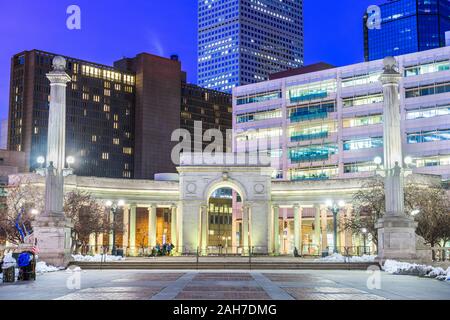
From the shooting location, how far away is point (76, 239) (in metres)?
74.6

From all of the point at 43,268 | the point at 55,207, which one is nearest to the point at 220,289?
the point at 43,268

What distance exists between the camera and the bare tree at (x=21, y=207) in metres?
73.9

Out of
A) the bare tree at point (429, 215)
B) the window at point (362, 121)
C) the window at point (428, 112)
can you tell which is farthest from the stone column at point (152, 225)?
the window at point (428, 112)

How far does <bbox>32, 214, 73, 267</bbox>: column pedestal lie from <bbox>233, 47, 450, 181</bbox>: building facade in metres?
83.4

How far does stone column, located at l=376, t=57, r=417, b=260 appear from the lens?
49344 millimetres

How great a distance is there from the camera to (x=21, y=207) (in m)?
74.7

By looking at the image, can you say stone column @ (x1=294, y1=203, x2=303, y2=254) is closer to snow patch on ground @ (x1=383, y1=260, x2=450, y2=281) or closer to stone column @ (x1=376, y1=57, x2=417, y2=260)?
stone column @ (x1=376, y1=57, x2=417, y2=260)

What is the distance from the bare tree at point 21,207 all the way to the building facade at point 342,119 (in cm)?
6515

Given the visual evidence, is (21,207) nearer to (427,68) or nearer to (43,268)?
(43,268)

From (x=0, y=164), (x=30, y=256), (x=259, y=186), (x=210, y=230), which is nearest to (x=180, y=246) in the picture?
(x=259, y=186)

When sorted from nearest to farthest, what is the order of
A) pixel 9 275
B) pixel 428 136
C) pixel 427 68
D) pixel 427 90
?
1. pixel 9 275
2. pixel 428 136
3. pixel 427 90
4. pixel 427 68

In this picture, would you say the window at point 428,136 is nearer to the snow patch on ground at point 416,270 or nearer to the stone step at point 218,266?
the stone step at point 218,266

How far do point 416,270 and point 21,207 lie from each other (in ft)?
162
